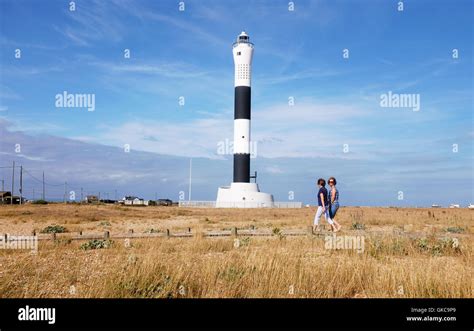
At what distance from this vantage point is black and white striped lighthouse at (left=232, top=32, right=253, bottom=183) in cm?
5447

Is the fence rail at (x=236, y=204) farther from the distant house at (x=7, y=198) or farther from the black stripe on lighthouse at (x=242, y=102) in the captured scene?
the distant house at (x=7, y=198)

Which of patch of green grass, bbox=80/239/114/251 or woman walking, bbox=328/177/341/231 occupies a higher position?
woman walking, bbox=328/177/341/231

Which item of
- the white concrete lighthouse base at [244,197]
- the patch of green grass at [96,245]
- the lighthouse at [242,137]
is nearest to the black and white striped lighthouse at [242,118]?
the lighthouse at [242,137]

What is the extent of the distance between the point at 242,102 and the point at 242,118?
202 centimetres

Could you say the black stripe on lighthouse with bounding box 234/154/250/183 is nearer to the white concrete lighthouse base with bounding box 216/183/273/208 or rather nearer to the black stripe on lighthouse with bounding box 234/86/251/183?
the black stripe on lighthouse with bounding box 234/86/251/183

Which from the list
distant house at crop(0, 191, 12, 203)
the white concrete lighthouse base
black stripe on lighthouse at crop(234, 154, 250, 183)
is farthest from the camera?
distant house at crop(0, 191, 12, 203)

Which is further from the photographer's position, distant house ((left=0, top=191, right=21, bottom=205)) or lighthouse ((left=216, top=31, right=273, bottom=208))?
distant house ((left=0, top=191, right=21, bottom=205))

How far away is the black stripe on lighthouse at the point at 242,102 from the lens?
54.6 metres

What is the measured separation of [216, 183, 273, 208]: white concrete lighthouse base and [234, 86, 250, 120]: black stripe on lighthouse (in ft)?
27.8

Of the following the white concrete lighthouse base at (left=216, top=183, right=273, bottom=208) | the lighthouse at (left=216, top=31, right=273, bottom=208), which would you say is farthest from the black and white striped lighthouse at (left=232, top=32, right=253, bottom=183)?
the white concrete lighthouse base at (left=216, top=183, right=273, bottom=208)
